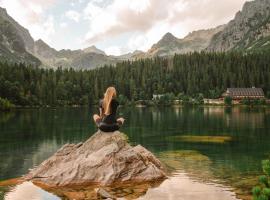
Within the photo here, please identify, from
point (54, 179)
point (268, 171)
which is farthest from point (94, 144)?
point (268, 171)

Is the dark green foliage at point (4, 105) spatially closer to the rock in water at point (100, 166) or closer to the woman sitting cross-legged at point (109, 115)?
the rock in water at point (100, 166)

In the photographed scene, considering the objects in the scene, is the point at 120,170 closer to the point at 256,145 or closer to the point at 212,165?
the point at 212,165

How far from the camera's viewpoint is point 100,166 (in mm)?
25469

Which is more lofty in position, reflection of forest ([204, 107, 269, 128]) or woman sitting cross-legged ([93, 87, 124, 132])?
woman sitting cross-legged ([93, 87, 124, 132])

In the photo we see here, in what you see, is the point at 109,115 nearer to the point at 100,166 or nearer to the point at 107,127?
the point at 107,127

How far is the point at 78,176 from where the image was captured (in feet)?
81.9

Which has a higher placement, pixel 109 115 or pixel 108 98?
pixel 108 98

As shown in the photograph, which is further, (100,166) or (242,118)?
(242,118)

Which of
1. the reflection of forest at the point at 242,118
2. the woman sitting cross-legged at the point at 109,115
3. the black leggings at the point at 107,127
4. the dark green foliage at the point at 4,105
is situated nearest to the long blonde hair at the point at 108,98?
the woman sitting cross-legged at the point at 109,115

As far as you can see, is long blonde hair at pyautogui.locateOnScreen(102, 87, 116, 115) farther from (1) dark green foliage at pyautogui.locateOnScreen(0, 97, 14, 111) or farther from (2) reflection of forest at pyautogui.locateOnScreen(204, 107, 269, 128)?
(1) dark green foliage at pyautogui.locateOnScreen(0, 97, 14, 111)

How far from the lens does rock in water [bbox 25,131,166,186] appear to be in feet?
81.9

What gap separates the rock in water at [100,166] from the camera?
81.9 ft

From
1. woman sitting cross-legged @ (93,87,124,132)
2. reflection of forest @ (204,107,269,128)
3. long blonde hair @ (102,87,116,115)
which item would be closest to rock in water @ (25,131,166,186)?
woman sitting cross-legged @ (93,87,124,132)

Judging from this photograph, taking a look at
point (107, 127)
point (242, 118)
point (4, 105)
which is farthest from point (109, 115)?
point (4, 105)
